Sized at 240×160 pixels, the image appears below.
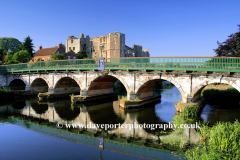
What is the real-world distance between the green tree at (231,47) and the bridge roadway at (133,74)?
11.3 meters

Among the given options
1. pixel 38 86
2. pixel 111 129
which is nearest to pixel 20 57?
pixel 38 86

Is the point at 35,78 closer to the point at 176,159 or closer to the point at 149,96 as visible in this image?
the point at 149,96

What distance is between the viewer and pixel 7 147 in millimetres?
11750

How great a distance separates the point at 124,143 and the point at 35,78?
28335 millimetres

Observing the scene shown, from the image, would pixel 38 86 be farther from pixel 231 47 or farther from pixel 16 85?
pixel 231 47

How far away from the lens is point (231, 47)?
99.1 ft

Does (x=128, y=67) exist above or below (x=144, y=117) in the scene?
above

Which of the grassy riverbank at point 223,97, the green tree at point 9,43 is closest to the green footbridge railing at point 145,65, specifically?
the grassy riverbank at point 223,97

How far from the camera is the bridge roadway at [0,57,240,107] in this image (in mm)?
18109

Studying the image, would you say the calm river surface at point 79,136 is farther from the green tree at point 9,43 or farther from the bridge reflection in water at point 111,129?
the green tree at point 9,43

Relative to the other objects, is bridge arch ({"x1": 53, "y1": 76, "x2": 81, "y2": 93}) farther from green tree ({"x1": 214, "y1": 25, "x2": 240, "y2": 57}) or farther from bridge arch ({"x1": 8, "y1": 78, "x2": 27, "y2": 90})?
green tree ({"x1": 214, "y1": 25, "x2": 240, "y2": 57})

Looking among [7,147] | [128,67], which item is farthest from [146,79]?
[7,147]

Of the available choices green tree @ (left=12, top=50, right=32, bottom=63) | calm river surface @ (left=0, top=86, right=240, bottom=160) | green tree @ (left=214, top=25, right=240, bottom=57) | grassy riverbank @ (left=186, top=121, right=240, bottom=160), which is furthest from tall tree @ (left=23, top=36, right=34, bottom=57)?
grassy riverbank @ (left=186, top=121, right=240, bottom=160)

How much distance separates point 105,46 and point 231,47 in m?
50.8
